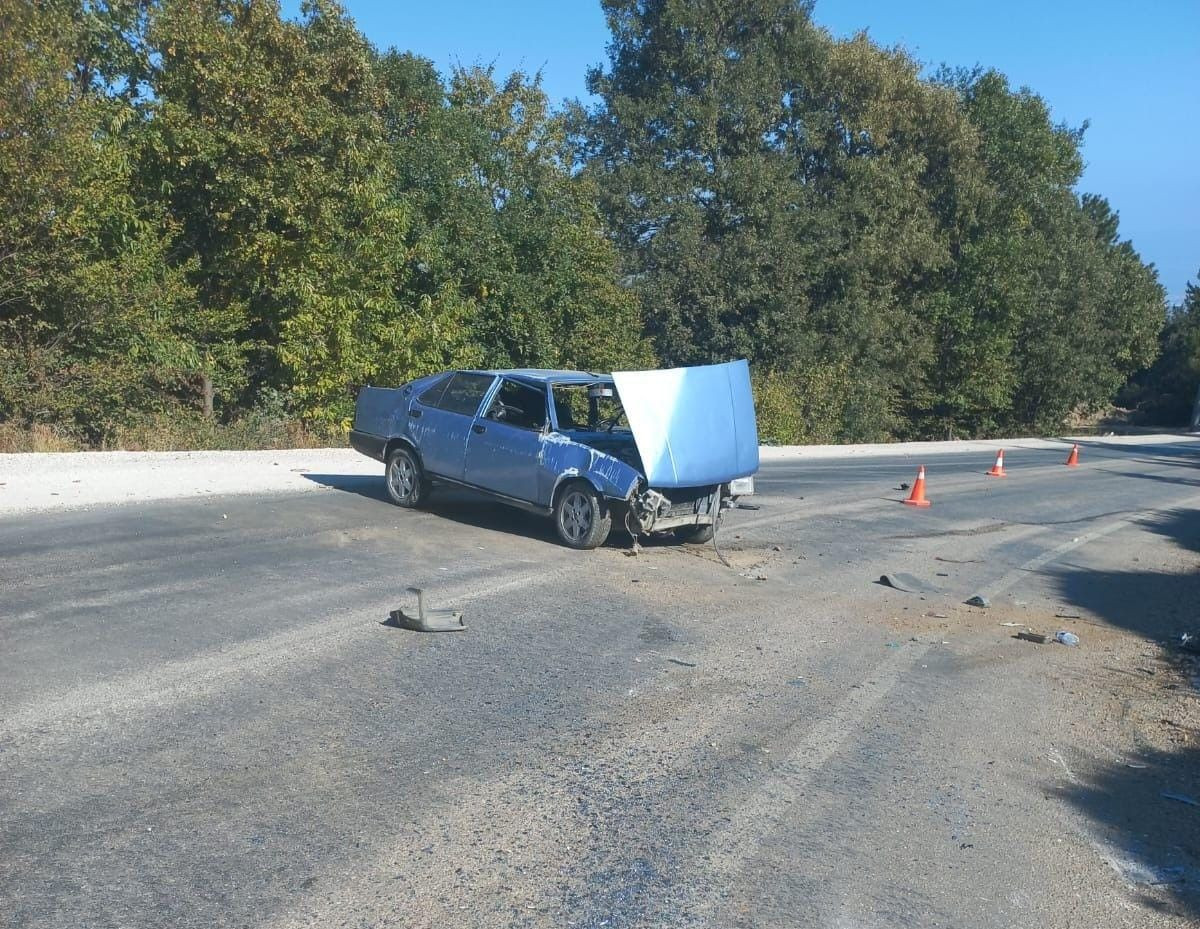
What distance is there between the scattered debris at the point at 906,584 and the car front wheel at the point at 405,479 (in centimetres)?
527

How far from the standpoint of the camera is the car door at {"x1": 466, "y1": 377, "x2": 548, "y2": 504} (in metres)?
11.4

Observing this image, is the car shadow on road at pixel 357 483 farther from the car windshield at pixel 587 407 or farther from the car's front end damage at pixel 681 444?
the car's front end damage at pixel 681 444

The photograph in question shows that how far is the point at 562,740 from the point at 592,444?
221 inches

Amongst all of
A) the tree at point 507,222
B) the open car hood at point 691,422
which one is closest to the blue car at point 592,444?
the open car hood at point 691,422

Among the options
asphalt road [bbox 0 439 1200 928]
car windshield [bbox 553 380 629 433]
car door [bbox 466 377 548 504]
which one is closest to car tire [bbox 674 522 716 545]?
asphalt road [bbox 0 439 1200 928]

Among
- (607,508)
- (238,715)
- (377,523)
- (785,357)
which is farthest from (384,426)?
(785,357)

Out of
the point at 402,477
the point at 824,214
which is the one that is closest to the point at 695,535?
the point at 402,477

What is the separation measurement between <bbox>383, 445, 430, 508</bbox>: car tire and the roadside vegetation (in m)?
7.33

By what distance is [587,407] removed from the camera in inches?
468

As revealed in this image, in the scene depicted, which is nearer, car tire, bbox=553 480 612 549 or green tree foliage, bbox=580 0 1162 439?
car tire, bbox=553 480 612 549

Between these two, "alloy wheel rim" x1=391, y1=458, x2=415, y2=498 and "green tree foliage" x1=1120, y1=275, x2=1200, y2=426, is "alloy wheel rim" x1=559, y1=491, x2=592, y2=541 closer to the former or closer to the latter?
"alloy wheel rim" x1=391, y1=458, x2=415, y2=498

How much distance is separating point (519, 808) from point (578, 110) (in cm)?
4102

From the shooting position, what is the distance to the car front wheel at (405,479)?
12.7 metres

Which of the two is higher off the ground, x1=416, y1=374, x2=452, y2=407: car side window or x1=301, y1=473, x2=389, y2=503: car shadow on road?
x1=416, y1=374, x2=452, y2=407: car side window
